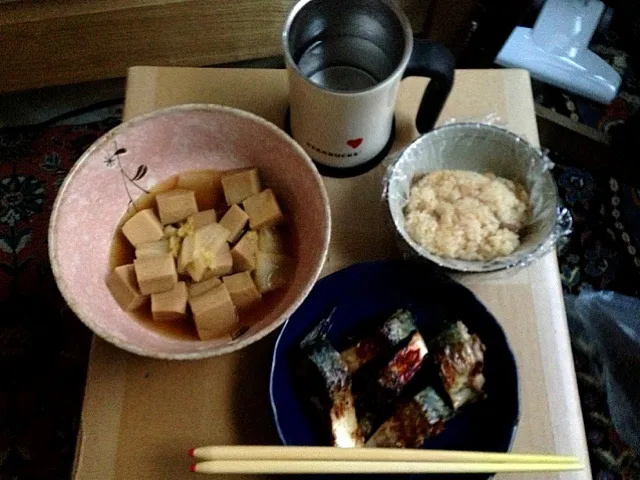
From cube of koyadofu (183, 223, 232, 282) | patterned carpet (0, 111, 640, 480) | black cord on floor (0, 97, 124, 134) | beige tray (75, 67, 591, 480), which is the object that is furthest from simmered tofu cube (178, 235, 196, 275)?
black cord on floor (0, 97, 124, 134)

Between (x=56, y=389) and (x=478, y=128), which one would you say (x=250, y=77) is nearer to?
(x=478, y=128)

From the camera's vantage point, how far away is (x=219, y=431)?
2.07 ft

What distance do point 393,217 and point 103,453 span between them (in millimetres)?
374

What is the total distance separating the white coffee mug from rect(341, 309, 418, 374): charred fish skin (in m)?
0.20

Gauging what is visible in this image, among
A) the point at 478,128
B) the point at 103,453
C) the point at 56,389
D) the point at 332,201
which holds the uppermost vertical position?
the point at 478,128

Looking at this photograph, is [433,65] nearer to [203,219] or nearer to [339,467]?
[203,219]

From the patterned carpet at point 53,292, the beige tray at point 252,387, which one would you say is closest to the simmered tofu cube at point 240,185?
the beige tray at point 252,387

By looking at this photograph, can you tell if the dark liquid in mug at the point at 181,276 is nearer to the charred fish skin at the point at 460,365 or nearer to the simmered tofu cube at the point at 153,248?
the simmered tofu cube at the point at 153,248

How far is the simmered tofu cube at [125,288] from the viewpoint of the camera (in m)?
0.62

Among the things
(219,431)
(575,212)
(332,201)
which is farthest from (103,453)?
(575,212)

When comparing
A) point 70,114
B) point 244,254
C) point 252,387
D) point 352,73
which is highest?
point 352,73

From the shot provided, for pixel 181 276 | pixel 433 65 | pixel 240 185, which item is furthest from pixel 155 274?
pixel 433 65

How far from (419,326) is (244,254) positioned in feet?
0.65

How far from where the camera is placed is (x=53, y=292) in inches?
47.0
